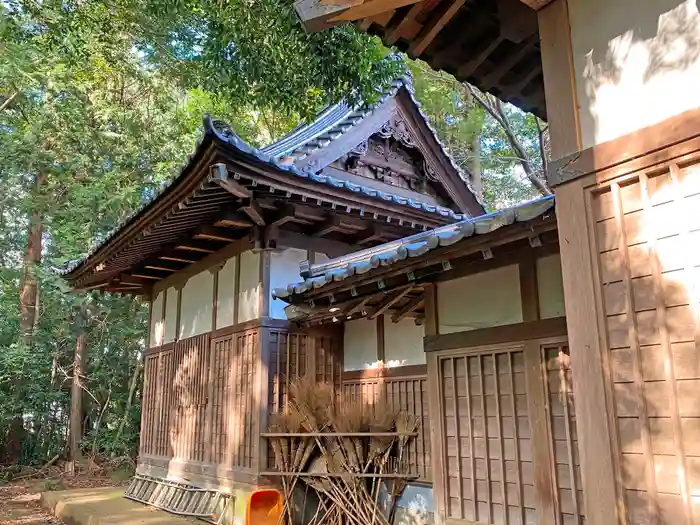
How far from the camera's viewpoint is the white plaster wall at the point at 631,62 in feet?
8.20

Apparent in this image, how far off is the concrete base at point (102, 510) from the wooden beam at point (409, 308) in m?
3.94

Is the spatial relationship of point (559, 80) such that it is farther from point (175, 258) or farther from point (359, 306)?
point (175, 258)

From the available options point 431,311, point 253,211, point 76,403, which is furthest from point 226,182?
point 76,403

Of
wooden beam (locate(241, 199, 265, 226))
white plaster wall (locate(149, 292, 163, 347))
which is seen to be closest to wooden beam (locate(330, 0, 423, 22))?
wooden beam (locate(241, 199, 265, 226))

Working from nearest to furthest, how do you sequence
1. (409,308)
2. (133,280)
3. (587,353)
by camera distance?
(587,353) < (409,308) < (133,280)

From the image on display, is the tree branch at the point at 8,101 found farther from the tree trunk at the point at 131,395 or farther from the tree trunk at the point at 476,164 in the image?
the tree trunk at the point at 476,164

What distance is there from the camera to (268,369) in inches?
282

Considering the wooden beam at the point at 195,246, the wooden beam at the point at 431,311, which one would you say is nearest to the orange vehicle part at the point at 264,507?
the wooden beam at the point at 431,311

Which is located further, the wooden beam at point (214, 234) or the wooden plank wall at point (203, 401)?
the wooden beam at point (214, 234)

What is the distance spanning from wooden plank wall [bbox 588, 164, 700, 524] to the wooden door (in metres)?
1.67

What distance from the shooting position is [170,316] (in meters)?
10.2

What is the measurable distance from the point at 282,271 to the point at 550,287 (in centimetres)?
400

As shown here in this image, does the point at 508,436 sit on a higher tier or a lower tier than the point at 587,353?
lower

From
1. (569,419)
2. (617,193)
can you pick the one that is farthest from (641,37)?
(569,419)
